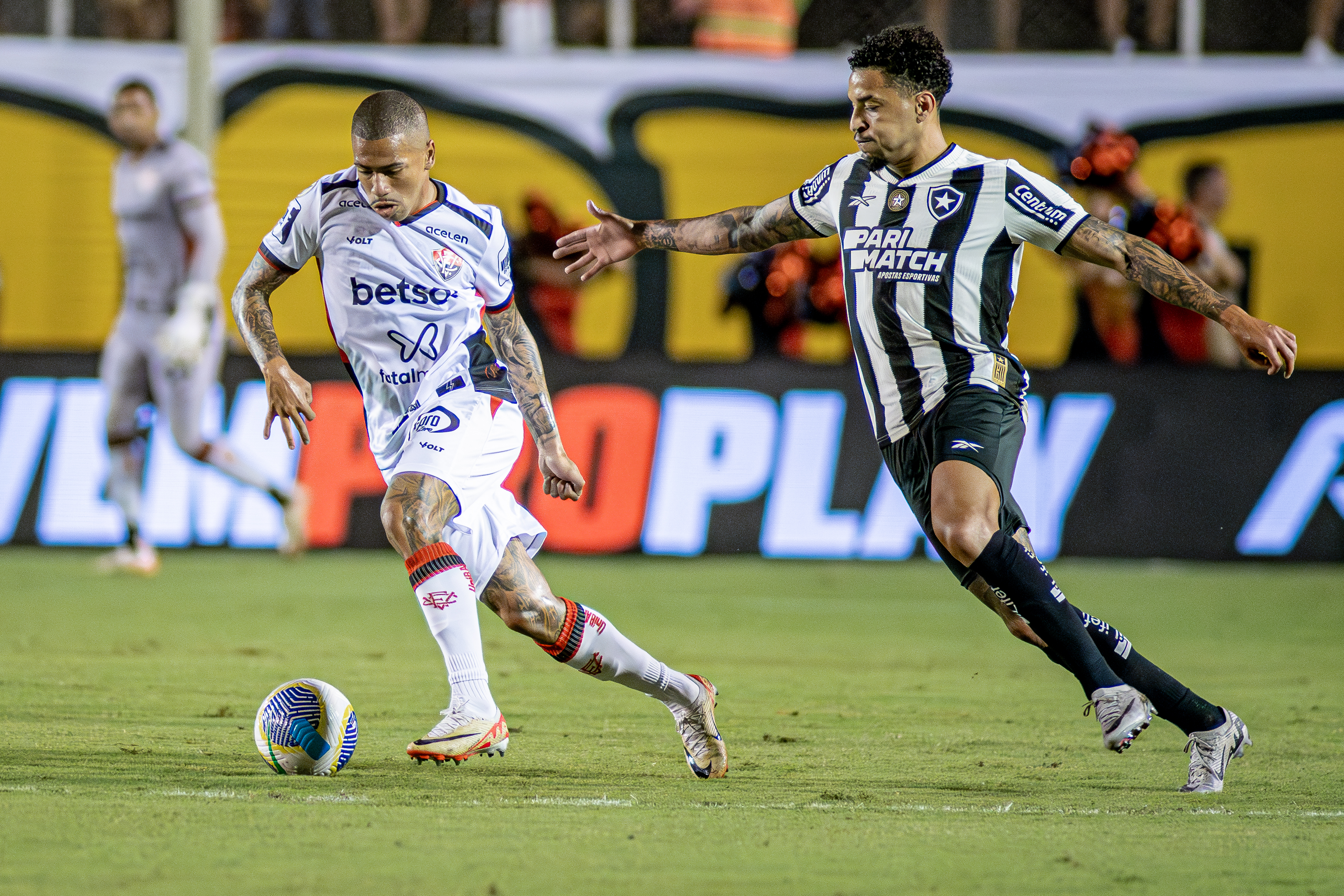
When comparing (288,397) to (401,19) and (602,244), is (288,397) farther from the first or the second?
(401,19)

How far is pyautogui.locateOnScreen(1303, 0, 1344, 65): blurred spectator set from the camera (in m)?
17.0

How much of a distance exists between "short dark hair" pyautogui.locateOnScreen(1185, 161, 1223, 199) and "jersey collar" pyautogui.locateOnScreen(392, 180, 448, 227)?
34.1 ft


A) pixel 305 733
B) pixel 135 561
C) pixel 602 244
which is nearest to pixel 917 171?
pixel 602 244

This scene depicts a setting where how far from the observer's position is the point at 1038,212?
17.4ft

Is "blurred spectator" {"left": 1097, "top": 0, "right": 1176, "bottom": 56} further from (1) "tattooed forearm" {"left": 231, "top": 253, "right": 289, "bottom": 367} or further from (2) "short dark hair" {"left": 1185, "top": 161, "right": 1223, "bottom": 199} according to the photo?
(1) "tattooed forearm" {"left": 231, "top": 253, "right": 289, "bottom": 367}

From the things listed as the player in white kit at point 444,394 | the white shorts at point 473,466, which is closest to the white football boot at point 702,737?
the player in white kit at point 444,394

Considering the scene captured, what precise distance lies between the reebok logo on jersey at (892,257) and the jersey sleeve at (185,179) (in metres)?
6.71

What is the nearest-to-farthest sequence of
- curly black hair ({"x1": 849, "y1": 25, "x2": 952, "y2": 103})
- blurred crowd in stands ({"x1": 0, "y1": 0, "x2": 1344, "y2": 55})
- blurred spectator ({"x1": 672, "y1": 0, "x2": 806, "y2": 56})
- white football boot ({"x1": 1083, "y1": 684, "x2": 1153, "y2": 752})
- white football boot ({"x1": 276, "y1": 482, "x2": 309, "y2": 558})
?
white football boot ({"x1": 1083, "y1": 684, "x2": 1153, "y2": 752})
curly black hair ({"x1": 849, "y1": 25, "x2": 952, "y2": 103})
white football boot ({"x1": 276, "y1": 482, "x2": 309, "y2": 558})
blurred crowd in stands ({"x1": 0, "y1": 0, "x2": 1344, "y2": 55})
blurred spectator ({"x1": 672, "y1": 0, "x2": 806, "y2": 56})

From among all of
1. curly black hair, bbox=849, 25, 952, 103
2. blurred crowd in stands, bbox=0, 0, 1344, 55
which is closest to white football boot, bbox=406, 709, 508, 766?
curly black hair, bbox=849, 25, 952, 103

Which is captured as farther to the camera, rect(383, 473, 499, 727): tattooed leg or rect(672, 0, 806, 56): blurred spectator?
rect(672, 0, 806, 56): blurred spectator

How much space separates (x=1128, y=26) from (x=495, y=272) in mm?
13358

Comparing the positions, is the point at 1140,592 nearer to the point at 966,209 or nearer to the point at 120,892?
the point at 966,209

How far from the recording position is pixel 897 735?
6168mm

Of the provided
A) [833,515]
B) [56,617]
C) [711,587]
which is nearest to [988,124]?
[833,515]
